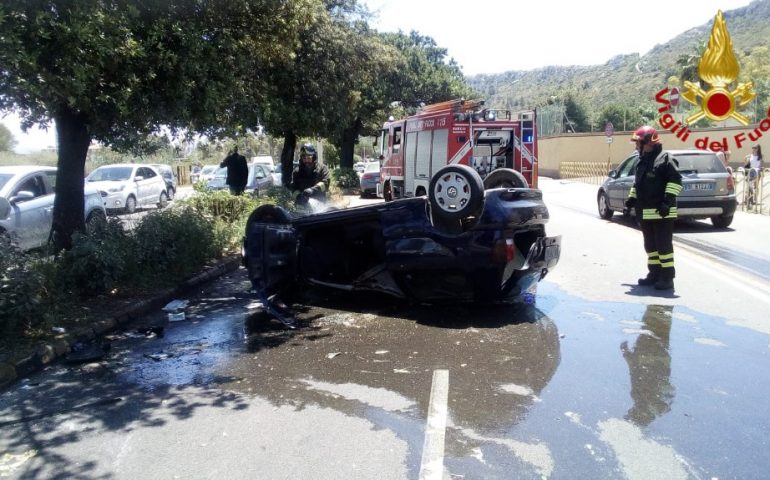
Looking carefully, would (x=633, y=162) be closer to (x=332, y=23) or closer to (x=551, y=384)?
(x=332, y=23)

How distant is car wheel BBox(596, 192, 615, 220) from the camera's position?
15.0 metres

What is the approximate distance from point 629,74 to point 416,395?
124 metres

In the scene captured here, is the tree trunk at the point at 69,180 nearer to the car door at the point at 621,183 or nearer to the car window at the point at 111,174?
the car door at the point at 621,183

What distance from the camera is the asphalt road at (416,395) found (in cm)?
342

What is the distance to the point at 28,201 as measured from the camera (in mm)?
10508

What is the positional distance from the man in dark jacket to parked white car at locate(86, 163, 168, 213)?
5.53 meters

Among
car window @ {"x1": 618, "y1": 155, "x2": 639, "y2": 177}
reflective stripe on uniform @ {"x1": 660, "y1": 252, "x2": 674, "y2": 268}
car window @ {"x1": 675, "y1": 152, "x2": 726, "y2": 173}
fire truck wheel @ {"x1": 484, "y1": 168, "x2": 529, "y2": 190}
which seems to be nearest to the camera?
reflective stripe on uniform @ {"x1": 660, "y1": 252, "x2": 674, "y2": 268}

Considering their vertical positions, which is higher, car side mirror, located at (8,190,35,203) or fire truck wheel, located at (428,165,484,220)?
fire truck wheel, located at (428,165,484,220)

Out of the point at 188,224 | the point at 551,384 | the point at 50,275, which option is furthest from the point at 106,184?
the point at 551,384

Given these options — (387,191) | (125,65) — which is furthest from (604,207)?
(125,65)

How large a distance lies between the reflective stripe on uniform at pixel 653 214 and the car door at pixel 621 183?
6386 millimetres

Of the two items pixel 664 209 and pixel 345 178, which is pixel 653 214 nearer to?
pixel 664 209

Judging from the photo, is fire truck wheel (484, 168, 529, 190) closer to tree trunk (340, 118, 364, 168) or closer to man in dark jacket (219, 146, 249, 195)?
man in dark jacket (219, 146, 249, 195)

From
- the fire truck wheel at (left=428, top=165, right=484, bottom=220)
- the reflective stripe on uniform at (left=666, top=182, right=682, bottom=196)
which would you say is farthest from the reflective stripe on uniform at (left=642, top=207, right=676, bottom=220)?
the fire truck wheel at (left=428, top=165, right=484, bottom=220)
